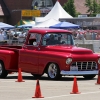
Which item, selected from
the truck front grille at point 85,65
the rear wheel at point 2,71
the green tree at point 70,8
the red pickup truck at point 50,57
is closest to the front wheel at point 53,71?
the red pickup truck at point 50,57

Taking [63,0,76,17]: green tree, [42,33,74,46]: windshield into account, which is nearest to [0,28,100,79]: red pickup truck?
[42,33,74,46]: windshield

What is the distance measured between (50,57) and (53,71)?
0.51 metres

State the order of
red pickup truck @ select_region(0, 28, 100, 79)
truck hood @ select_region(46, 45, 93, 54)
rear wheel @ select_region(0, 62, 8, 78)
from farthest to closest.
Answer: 1. rear wheel @ select_region(0, 62, 8, 78)
2. truck hood @ select_region(46, 45, 93, 54)
3. red pickup truck @ select_region(0, 28, 100, 79)

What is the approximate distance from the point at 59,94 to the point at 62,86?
2005mm

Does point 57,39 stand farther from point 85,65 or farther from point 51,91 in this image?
point 51,91

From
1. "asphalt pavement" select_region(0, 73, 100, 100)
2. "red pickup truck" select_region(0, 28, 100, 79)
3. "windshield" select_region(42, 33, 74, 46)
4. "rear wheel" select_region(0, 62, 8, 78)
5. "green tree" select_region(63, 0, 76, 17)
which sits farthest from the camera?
"green tree" select_region(63, 0, 76, 17)

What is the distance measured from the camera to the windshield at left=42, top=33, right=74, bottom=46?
17.7 meters

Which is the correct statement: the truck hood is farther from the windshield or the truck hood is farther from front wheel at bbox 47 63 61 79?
front wheel at bbox 47 63 61 79

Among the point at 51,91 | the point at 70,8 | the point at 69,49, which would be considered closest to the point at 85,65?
the point at 69,49

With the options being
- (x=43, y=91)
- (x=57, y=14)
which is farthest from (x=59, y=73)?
(x=57, y=14)

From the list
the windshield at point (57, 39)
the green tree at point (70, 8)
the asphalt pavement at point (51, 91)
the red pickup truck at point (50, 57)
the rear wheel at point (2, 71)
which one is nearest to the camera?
the asphalt pavement at point (51, 91)

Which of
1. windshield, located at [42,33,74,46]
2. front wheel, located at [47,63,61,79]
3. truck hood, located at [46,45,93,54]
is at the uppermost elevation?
windshield, located at [42,33,74,46]

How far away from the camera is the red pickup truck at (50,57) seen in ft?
54.6

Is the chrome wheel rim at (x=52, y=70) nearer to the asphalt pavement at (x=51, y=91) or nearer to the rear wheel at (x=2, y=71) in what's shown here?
the asphalt pavement at (x=51, y=91)
